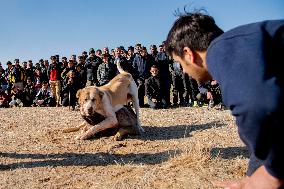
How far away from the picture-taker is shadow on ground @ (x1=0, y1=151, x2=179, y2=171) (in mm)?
7121

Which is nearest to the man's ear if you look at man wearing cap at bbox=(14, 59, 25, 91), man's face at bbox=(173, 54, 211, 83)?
man's face at bbox=(173, 54, 211, 83)

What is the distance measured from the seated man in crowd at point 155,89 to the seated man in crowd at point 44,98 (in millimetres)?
4769

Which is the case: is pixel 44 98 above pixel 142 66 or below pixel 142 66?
below

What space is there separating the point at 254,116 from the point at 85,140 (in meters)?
7.90

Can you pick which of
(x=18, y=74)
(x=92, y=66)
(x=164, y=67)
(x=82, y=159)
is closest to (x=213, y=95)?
(x=164, y=67)

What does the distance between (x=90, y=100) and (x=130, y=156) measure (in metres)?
2.21

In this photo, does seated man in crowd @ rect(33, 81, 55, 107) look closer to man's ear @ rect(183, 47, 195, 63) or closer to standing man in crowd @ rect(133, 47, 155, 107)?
standing man in crowd @ rect(133, 47, 155, 107)

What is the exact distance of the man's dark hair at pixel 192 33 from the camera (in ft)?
6.72

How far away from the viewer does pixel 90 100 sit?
9383 mm

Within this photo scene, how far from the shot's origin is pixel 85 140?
9.21 meters

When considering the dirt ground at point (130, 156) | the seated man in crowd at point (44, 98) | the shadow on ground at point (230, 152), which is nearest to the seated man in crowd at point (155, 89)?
the dirt ground at point (130, 156)

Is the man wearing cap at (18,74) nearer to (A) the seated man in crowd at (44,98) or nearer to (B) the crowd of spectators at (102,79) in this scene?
(B) the crowd of spectators at (102,79)

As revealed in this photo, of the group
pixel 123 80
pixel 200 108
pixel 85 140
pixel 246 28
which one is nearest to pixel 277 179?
pixel 246 28

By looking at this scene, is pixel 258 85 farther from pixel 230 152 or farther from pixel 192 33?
pixel 230 152
